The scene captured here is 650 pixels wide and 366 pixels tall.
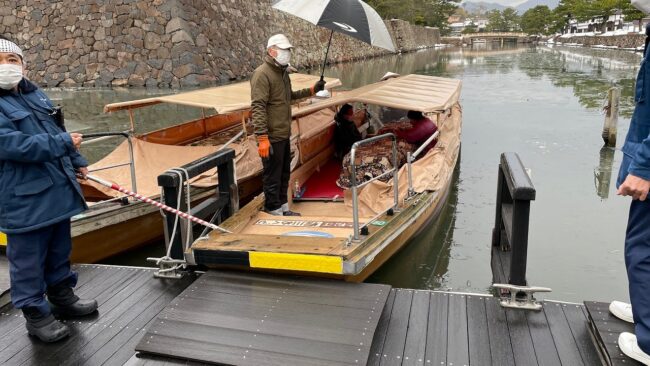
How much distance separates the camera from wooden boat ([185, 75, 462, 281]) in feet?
12.7

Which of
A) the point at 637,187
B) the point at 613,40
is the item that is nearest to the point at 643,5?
the point at 637,187

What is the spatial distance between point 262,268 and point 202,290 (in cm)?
47

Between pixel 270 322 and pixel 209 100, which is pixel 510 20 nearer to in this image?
pixel 209 100

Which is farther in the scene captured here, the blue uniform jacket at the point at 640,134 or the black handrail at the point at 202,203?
the black handrail at the point at 202,203

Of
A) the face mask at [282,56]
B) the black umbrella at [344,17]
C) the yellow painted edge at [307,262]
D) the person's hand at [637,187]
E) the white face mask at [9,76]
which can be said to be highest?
the black umbrella at [344,17]

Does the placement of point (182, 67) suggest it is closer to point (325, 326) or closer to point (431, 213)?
point (431, 213)

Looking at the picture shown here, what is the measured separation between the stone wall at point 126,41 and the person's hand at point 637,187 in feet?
63.9

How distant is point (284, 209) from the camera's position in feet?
18.7

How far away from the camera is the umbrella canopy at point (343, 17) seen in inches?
236

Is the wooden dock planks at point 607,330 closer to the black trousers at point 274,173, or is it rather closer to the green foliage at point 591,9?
the black trousers at point 274,173

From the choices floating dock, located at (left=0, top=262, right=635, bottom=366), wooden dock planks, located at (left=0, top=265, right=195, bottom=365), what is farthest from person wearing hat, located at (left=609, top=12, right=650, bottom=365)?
wooden dock planks, located at (left=0, top=265, right=195, bottom=365)

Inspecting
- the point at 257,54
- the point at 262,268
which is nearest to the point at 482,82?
the point at 257,54

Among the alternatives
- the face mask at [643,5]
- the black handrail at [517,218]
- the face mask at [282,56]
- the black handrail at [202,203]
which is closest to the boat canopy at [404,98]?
the face mask at [282,56]

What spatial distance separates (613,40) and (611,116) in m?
50.0
